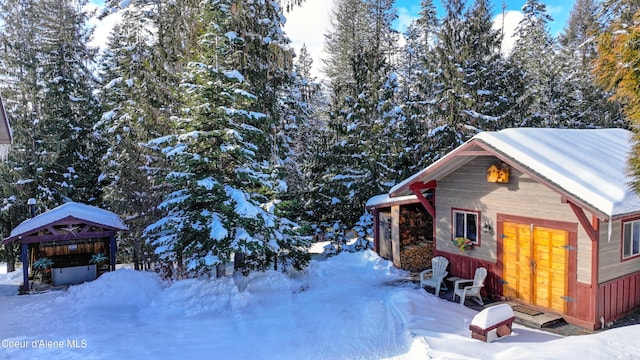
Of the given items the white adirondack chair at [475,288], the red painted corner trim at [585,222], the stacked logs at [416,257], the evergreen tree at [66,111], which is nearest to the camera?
the red painted corner trim at [585,222]

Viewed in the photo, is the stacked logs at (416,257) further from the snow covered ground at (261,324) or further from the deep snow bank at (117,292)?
the deep snow bank at (117,292)

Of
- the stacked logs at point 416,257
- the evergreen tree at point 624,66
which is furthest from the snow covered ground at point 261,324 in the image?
the evergreen tree at point 624,66

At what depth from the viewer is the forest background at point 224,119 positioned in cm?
1012

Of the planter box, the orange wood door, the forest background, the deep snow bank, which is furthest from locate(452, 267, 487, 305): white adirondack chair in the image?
the planter box

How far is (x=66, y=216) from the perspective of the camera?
38.2 feet

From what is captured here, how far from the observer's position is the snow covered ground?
646 centimetres

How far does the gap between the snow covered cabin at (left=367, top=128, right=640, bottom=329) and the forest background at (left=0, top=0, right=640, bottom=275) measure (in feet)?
11.0

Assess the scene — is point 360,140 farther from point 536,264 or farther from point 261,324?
point 261,324

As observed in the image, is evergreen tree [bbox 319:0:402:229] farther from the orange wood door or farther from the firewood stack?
the orange wood door

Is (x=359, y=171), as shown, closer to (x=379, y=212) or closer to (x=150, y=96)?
(x=379, y=212)

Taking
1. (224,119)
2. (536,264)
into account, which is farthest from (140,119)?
(536,264)

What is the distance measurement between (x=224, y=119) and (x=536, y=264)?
27.1 feet

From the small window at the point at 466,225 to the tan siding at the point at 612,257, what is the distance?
2769 mm

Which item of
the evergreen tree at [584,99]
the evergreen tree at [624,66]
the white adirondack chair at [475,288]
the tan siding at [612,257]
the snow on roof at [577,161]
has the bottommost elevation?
the white adirondack chair at [475,288]
